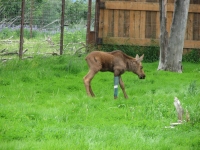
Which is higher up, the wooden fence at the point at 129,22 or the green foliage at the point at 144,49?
the wooden fence at the point at 129,22

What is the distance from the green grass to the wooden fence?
3249 millimetres

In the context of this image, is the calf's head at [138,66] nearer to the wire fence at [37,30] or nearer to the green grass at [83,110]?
the green grass at [83,110]

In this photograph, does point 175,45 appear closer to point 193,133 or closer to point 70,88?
point 70,88

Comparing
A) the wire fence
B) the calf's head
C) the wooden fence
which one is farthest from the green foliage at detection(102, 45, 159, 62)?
the calf's head

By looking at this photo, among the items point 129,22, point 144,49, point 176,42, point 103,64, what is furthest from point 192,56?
point 103,64

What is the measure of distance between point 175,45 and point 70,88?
4.63 meters

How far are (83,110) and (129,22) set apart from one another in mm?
9465

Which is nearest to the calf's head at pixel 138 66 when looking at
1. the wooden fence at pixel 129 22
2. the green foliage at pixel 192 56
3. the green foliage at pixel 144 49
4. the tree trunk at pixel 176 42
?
the tree trunk at pixel 176 42

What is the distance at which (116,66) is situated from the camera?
512 inches

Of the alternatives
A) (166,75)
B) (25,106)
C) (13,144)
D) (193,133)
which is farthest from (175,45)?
(13,144)

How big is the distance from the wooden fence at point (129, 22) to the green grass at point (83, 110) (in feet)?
10.7

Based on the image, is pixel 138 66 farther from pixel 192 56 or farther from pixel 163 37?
pixel 192 56

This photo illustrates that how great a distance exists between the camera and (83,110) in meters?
10.8

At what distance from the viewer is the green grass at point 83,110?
8.41 metres
